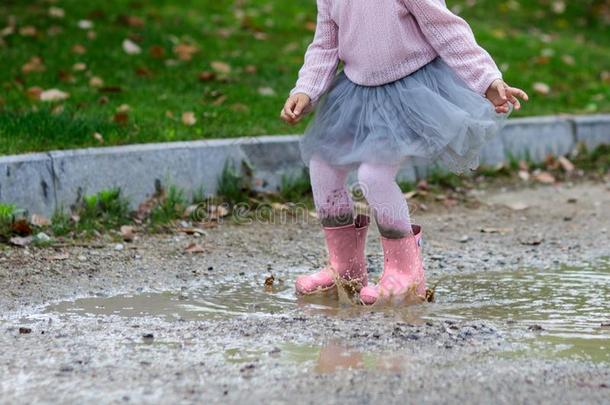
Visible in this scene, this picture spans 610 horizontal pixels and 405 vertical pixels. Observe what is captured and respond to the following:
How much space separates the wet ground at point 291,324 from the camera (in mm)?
2861

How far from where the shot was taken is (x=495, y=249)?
495cm

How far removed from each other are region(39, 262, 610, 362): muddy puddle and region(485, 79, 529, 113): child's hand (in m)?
0.67

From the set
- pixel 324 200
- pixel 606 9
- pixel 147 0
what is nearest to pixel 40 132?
pixel 324 200

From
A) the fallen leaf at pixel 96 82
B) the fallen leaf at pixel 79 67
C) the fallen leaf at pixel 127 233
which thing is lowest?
the fallen leaf at pixel 127 233

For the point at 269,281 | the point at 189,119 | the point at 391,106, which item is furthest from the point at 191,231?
the point at 391,106

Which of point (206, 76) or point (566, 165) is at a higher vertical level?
point (206, 76)

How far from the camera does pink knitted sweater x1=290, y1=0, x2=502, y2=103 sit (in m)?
3.74

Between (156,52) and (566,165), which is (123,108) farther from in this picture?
(566,165)

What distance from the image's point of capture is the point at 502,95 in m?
3.70

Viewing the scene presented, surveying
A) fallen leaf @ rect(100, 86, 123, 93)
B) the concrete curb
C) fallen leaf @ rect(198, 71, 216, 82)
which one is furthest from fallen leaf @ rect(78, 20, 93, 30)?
the concrete curb

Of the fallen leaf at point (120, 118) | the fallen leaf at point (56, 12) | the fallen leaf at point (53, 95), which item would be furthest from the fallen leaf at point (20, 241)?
the fallen leaf at point (56, 12)

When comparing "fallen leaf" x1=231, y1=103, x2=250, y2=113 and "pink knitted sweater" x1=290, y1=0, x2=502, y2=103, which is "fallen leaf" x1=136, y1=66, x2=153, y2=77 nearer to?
"fallen leaf" x1=231, y1=103, x2=250, y2=113

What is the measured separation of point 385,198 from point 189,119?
7.65 ft

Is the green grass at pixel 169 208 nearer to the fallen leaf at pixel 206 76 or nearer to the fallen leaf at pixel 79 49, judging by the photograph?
the fallen leaf at pixel 206 76
